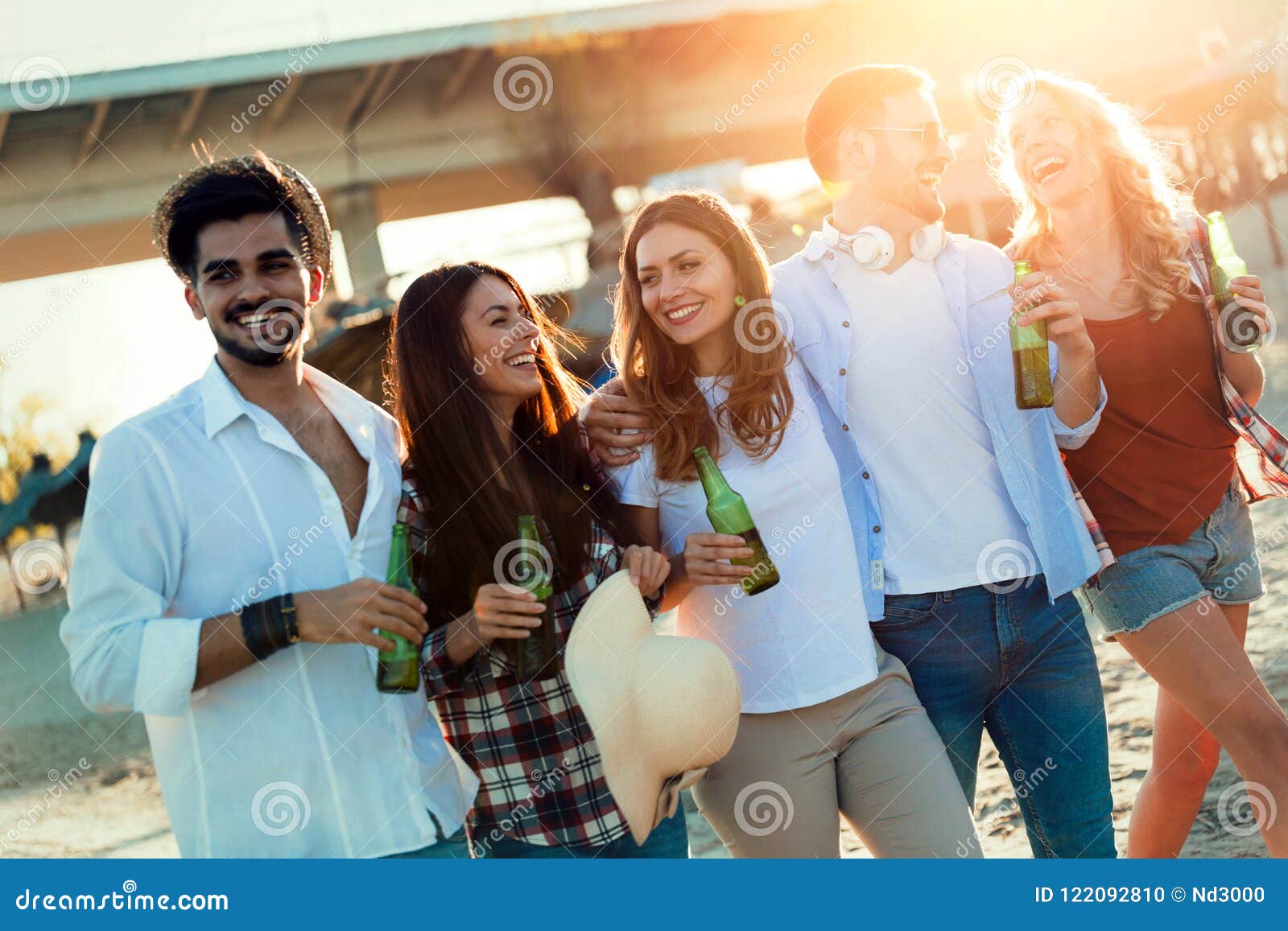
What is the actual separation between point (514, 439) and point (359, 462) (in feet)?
1.32

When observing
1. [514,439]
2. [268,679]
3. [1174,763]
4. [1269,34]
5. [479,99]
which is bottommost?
[1174,763]

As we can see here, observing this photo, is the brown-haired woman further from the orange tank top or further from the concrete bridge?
the concrete bridge

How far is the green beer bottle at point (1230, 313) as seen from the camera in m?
3.39

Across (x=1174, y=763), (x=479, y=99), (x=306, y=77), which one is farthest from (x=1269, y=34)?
(x=1174, y=763)

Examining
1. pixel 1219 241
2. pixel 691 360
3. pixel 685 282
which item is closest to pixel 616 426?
pixel 691 360

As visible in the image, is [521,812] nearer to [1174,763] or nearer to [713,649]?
[713,649]

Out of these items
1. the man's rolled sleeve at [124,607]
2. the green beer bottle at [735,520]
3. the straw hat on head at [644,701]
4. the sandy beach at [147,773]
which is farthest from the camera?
the sandy beach at [147,773]

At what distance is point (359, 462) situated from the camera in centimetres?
298

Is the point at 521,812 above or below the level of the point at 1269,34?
below

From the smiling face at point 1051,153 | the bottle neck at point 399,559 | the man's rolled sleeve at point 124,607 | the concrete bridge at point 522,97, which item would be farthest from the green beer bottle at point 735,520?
the concrete bridge at point 522,97

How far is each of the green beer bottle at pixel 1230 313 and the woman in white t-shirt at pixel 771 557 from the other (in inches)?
48.3

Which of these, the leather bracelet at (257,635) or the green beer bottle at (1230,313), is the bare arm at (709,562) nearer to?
the leather bracelet at (257,635)

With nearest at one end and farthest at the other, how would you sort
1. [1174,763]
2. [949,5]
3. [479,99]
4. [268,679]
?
[268,679]
[1174,763]
[949,5]
[479,99]

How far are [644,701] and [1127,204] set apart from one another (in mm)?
2106
